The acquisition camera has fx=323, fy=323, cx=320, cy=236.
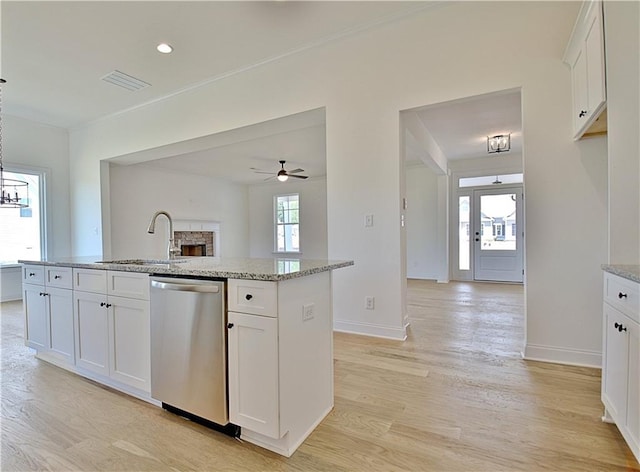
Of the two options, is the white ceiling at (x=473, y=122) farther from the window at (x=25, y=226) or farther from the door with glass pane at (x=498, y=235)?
the window at (x=25, y=226)

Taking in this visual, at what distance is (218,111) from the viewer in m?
4.00

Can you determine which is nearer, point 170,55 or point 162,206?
point 170,55

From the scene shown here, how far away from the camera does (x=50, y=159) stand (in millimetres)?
5691

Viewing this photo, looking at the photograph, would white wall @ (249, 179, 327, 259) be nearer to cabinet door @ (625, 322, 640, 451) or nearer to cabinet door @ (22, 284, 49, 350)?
cabinet door @ (22, 284, 49, 350)

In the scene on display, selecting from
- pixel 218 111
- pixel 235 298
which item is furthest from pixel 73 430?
pixel 218 111

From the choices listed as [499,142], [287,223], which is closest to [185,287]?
[499,142]

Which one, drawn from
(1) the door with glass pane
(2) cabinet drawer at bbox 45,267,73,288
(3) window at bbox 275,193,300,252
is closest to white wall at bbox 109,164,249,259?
(3) window at bbox 275,193,300,252

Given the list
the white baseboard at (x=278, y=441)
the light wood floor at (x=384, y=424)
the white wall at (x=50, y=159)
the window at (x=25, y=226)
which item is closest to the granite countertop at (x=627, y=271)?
the light wood floor at (x=384, y=424)

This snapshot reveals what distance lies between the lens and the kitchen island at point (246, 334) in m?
1.49

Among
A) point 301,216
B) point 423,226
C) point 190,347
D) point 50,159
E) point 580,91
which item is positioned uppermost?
point 50,159

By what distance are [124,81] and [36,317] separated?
295 cm

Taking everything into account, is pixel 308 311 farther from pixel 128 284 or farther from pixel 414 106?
pixel 414 106

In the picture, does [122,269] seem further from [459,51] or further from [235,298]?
[459,51]

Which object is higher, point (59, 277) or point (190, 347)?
point (59, 277)
